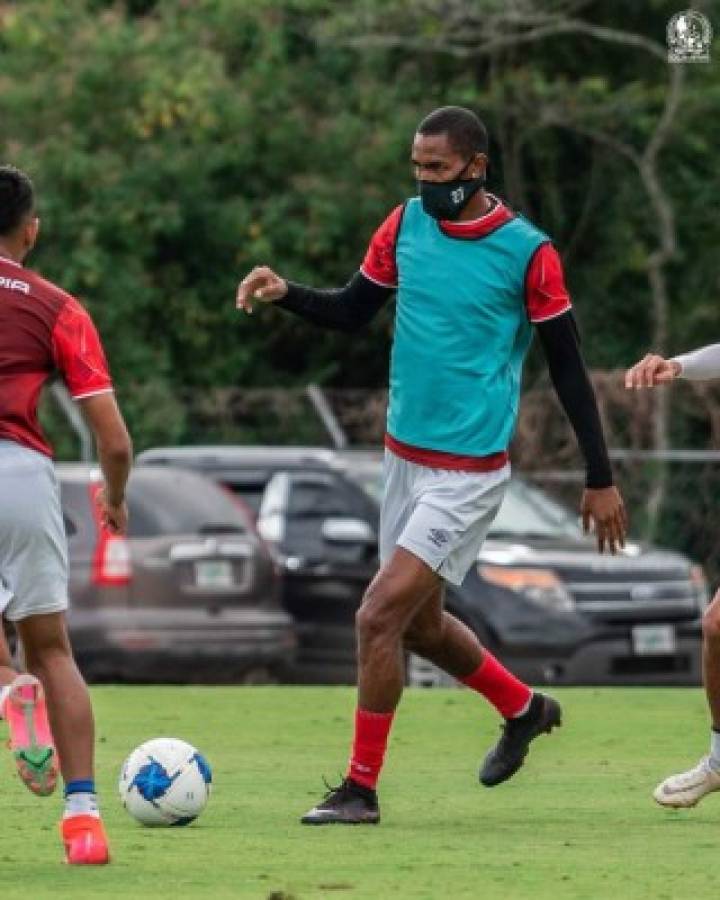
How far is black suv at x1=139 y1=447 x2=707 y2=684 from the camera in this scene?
20.7 metres

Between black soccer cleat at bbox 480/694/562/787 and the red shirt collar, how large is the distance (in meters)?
1.96

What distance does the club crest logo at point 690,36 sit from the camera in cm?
2898

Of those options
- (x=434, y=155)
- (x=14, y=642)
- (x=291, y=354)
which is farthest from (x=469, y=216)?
(x=291, y=354)

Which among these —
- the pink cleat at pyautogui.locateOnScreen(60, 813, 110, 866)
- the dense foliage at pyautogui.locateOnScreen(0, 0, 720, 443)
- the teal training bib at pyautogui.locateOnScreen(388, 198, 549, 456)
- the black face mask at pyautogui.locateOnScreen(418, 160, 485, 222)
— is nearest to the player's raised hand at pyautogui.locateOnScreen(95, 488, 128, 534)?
the pink cleat at pyautogui.locateOnScreen(60, 813, 110, 866)

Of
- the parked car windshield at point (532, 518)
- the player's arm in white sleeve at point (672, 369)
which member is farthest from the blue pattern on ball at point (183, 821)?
the parked car windshield at point (532, 518)

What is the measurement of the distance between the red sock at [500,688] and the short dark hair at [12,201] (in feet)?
10.3

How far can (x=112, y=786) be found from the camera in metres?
12.0

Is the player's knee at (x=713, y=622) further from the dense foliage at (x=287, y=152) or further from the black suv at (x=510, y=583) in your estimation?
the dense foliage at (x=287, y=152)

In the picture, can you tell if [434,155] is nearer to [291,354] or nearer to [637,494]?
[637,494]

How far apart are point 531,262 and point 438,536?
100cm

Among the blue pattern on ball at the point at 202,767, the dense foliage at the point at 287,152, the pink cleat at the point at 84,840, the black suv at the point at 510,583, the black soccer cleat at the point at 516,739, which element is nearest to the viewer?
the pink cleat at the point at 84,840

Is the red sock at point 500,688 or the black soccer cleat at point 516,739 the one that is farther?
the black soccer cleat at point 516,739

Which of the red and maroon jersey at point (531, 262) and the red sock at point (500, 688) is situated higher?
the red and maroon jersey at point (531, 262)

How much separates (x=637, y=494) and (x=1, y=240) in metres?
17.9
